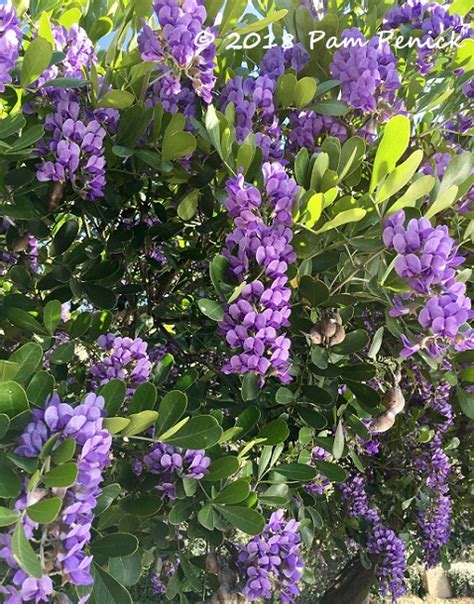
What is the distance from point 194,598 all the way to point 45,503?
1.48 meters

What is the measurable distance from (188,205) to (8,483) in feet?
2.89

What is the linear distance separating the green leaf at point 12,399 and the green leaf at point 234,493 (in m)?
0.53

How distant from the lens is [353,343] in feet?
4.98

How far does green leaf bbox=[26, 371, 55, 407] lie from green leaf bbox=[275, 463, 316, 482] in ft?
2.46

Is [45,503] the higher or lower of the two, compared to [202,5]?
lower

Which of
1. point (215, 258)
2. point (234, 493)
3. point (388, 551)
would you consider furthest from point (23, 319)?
point (388, 551)

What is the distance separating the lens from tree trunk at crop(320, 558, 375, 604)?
4.47 metres

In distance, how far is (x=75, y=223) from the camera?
5.71 feet

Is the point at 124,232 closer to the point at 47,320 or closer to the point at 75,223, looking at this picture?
the point at 75,223

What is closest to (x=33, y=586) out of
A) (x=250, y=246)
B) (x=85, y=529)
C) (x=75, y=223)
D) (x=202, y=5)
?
(x=85, y=529)

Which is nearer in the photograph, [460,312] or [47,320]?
[460,312]

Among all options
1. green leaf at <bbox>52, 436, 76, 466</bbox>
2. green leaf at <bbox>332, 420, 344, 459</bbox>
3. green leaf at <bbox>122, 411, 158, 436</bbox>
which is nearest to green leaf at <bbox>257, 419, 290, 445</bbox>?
green leaf at <bbox>332, 420, 344, 459</bbox>

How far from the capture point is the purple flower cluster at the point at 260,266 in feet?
4.26

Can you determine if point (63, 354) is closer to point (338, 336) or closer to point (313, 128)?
point (338, 336)
